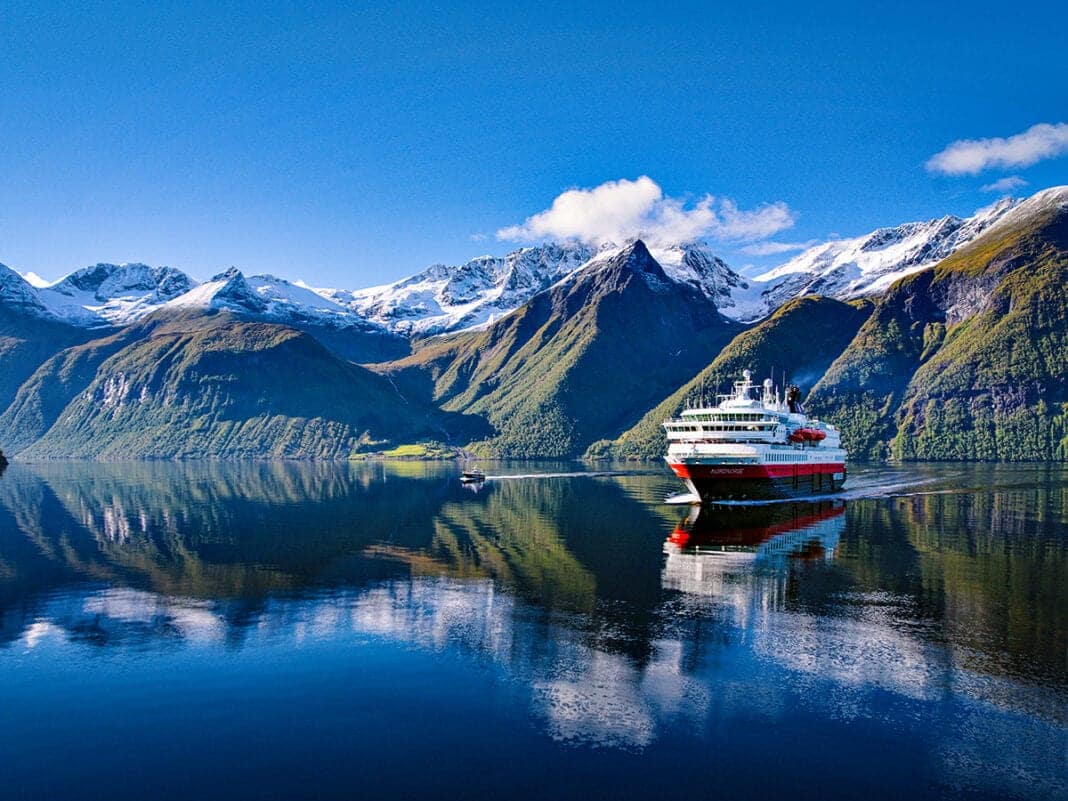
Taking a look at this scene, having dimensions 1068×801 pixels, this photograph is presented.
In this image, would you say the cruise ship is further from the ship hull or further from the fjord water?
the fjord water

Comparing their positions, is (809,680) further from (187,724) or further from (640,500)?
(640,500)

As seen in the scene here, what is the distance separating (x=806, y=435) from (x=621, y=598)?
102 m

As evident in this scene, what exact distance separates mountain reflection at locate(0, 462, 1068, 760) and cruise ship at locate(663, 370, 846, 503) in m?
12.1

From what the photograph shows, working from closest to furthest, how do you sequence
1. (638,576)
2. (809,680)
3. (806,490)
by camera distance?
(809,680), (638,576), (806,490)

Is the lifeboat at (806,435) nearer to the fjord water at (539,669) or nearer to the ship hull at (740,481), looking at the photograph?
the ship hull at (740,481)

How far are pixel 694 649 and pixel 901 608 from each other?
67.2ft

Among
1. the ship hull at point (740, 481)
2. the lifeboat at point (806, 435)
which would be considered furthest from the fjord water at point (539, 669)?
the lifeboat at point (806, 435)

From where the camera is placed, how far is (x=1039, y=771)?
34219 millimetres

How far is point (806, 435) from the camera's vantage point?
15575cm

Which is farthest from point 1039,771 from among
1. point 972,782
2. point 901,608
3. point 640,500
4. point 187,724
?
point 640,500

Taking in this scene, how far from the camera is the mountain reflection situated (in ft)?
146

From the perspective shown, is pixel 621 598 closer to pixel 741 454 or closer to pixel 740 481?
pixel 740 481

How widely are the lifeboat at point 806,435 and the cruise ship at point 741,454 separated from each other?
19 centimetres

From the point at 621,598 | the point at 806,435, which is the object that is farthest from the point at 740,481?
the point at 621,598
